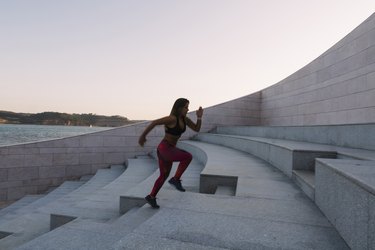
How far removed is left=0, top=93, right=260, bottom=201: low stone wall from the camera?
9820 mm

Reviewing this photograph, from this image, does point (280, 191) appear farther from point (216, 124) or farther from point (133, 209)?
point (216, 124)

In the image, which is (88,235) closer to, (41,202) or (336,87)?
(41,202)

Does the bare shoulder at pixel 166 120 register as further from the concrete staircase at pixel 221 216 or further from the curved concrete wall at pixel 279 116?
the curved concrete wall at pixel 279 116

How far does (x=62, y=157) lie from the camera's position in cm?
1076

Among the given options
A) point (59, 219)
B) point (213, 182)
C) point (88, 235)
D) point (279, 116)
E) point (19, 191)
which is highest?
point (279, 116)

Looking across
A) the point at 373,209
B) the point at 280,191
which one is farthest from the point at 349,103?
the point at 373,209

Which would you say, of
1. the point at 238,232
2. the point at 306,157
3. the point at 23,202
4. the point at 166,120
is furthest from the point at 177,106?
the point at 23,202

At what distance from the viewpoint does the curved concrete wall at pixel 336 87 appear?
7676 millimetres

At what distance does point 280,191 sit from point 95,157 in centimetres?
922

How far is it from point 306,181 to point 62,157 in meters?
9.85

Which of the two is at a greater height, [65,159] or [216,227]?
[216,227]

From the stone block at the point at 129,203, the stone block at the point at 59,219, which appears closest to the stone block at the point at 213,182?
the stone block at the point at 129,203

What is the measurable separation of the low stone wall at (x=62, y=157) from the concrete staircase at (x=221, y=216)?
5.52 m

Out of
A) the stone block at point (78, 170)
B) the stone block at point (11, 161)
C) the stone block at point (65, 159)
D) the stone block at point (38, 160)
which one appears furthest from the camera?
the stone block at point (78, 170)
